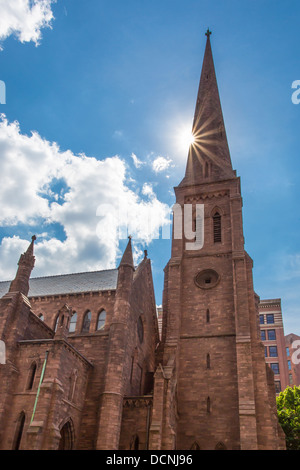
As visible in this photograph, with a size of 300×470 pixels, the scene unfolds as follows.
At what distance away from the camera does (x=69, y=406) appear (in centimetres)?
2261

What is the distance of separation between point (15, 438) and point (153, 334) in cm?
1658

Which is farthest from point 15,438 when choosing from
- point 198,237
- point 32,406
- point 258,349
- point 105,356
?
point 198,237

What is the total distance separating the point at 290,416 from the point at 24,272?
25.7 meters

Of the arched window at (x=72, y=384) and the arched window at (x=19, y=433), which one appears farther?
the arched window at (x=72, y=384)

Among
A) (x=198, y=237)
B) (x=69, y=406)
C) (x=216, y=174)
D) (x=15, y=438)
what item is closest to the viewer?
(x=15, y=438)

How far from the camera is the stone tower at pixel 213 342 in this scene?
24.4m

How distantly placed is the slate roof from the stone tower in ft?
16.0

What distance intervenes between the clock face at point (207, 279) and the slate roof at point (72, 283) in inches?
261

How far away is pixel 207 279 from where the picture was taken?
3197 centimetres

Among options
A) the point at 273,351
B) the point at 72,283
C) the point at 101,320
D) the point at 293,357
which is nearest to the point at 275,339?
the point at 273,351

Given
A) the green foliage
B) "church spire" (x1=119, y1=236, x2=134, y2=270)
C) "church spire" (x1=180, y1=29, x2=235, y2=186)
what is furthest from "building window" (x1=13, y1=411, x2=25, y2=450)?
"church spire" (x1=180, y1=29, x2=235, y2=186)

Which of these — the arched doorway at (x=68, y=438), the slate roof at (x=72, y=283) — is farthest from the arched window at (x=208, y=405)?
the slate roof at (x=72, y=283)

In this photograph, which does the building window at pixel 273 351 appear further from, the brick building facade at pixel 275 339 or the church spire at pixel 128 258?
the church spire at pixel 128 258

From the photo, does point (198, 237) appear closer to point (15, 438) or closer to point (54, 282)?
point (54, 282)
